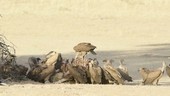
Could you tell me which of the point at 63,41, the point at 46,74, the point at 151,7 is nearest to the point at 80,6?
the point at 151,7

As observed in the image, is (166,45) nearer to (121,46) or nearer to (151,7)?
(121,46)

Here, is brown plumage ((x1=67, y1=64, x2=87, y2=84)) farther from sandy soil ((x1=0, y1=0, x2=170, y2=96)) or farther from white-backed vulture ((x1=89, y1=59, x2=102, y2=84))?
sandy soil ((x1=0, y1=0, x2=170, y2=96))

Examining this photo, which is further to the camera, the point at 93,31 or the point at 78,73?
the point at 93,31

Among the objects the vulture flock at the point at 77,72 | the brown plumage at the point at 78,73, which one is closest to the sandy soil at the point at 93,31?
the vulture flock at the point at 77,72

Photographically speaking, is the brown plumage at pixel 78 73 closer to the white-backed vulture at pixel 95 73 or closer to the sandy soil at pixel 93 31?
the white-backed vulture at pixel 95 73

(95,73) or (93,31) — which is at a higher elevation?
(93,31)

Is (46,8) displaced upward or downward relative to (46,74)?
upward

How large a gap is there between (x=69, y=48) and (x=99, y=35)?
17.3 feet

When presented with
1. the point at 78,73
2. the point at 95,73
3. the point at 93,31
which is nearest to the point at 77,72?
the point at 78,73

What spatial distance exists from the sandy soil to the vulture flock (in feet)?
1.99

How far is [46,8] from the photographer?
108 ft

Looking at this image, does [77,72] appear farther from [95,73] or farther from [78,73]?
[95,73]

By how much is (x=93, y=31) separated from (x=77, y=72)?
16359 millimetres

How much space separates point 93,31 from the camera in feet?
88.1
